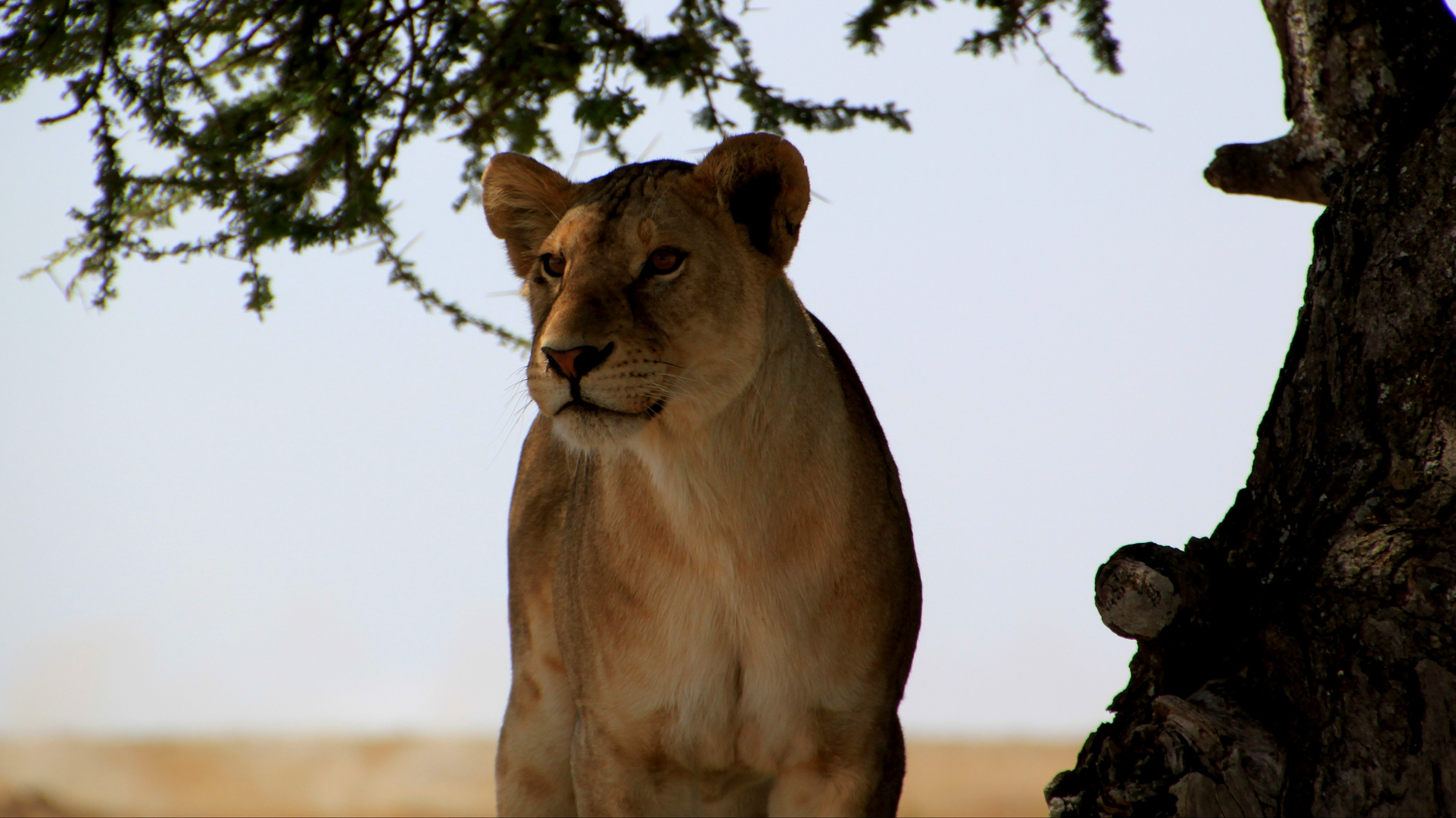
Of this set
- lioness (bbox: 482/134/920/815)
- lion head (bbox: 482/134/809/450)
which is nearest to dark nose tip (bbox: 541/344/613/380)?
lion head (bbox: 482/134/809/450)

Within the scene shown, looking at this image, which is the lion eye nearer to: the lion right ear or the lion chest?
the lion right ear

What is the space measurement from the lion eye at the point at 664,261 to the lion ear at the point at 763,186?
25cm

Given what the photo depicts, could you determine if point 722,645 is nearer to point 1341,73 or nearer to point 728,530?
point 728,530

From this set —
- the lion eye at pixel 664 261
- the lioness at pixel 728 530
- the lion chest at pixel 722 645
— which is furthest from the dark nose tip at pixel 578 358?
the lion chest at pixel 722 645

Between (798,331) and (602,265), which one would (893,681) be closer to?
(798,331)

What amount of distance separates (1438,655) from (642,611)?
78.9 inches

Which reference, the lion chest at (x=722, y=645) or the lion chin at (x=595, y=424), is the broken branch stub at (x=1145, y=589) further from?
the lion chin at (x=595, y=424)

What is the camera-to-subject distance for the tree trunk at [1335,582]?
294 cm

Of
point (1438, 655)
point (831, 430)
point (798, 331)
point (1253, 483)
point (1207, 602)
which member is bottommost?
point (1438, 655)

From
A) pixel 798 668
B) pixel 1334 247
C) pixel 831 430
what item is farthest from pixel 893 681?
pixel 1334 247

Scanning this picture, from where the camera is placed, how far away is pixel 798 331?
3.93 metres

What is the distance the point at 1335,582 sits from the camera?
10.2 ft

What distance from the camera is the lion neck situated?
3746 mm

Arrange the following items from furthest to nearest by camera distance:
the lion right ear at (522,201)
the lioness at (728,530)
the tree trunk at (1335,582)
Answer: the lion right ear at (522,201) < the lioness at (728,530) < the tree trunk at (1335,582)
